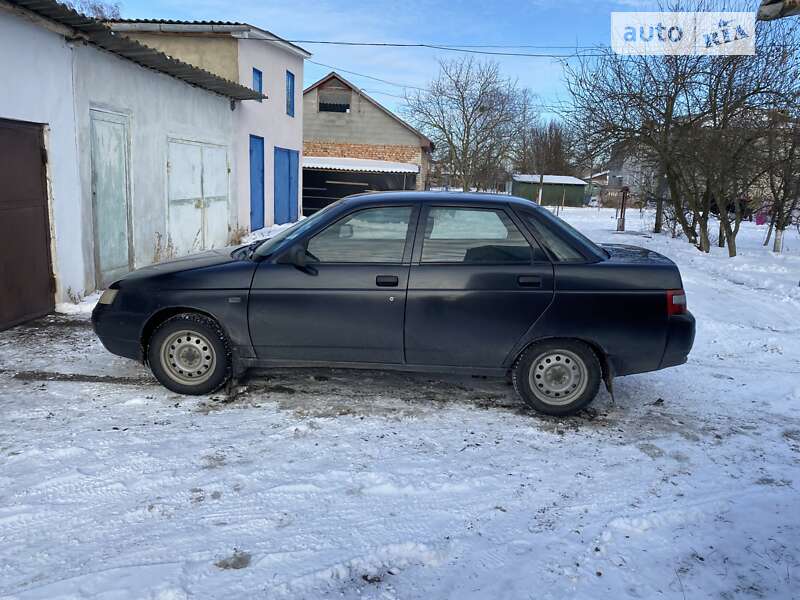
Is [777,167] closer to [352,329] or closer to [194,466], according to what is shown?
[352,329]

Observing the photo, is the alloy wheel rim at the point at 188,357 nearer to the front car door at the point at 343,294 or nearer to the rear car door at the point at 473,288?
the front car door at the point at 343,294

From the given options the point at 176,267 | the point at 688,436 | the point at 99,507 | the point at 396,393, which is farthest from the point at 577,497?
the point at 176,267

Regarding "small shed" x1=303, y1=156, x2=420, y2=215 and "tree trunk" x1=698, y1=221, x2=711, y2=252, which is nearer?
"tree trunk" x1=698, y1=221, x2=711, y2=252

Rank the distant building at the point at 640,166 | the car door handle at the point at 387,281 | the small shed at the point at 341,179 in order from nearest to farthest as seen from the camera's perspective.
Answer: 1. the car door handle at the point at 387,281
2. the distant building at the point at 640,166
3. the small shed at the point at 341,179

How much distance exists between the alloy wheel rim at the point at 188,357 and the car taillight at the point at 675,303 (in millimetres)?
3355

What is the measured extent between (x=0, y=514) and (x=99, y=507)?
451mm

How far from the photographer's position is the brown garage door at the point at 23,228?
6395 mm

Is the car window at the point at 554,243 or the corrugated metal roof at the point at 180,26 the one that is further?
the corrugated metal roof at the point at 180,26

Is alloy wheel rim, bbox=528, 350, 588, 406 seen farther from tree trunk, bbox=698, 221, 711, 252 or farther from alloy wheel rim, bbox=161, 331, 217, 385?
tree trunk, bbox=698, 221, 711, 252

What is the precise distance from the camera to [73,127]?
7551mm

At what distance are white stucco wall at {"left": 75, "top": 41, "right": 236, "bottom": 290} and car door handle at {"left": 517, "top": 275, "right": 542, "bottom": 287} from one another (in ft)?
19.6

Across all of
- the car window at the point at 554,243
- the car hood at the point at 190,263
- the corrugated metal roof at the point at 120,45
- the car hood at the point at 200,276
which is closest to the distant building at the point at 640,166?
the corrugated metal roof at the point at 120,45

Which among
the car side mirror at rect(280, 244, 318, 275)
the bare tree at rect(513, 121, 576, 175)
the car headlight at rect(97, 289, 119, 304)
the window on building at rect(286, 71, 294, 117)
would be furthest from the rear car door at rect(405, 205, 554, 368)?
the bare tree at rect(513, 121, 576, 175)

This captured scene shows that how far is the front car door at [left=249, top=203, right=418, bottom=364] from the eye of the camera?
4.54 metres
